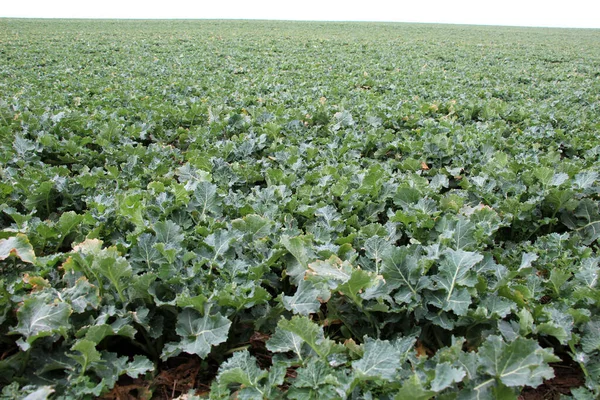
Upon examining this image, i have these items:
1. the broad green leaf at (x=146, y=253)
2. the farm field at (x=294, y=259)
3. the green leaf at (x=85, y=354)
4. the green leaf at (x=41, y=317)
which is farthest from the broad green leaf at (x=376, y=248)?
the green leaf at (x=41, y=317)

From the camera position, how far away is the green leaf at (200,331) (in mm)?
1831

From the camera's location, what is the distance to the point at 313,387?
166 cm

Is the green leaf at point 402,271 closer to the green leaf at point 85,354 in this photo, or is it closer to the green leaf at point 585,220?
the green leaf at point 85,354

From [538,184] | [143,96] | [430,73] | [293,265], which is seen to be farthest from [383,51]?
[293,265]

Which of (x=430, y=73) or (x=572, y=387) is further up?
(x=430, y=73)

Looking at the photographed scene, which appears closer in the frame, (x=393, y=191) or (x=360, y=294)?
(x=360, y=294)

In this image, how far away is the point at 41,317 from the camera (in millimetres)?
1788

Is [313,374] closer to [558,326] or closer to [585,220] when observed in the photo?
[558,326]

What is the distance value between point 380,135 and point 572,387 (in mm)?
3073

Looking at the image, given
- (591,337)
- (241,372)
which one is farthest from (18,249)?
(591,337)

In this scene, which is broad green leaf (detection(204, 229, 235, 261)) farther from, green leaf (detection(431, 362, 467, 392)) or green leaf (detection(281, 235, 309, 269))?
green leaf (detection(431, 362, 467, 392))

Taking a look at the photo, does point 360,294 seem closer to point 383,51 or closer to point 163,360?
point 163,360

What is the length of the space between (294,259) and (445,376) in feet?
3.45

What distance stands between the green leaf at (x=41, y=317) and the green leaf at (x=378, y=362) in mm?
1235
